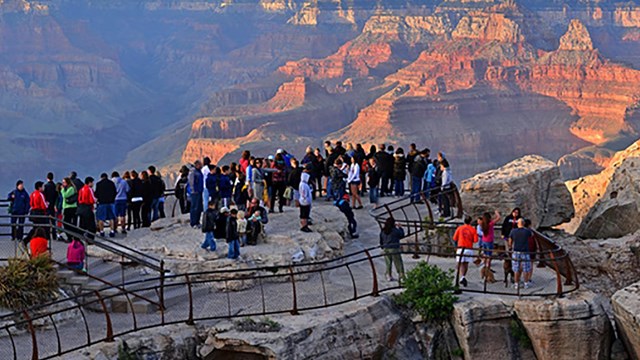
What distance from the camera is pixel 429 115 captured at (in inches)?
6998

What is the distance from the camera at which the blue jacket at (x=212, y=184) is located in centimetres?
2883

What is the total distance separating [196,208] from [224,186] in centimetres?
99

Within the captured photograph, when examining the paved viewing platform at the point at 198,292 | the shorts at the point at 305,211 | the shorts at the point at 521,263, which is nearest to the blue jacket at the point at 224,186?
the paved viewing platform at the point at 198,292

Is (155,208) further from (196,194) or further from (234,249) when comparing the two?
(234,249)

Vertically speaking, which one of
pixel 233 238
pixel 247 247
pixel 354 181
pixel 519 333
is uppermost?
pixel 354 181

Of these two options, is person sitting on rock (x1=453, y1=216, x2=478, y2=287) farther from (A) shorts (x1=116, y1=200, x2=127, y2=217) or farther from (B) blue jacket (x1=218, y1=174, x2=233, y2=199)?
(A) shorts (x1=116, y1=200, x2=127, y2=217)

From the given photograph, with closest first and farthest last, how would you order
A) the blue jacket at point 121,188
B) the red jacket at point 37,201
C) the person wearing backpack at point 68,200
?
the red jacket at point 37,201, the person wearing backpack at point 68,200, the blue jacket at point 121,188

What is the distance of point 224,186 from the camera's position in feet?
96.0

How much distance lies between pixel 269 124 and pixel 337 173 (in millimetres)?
147241

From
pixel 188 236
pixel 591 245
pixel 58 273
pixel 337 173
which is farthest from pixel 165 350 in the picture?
pixel 591 245

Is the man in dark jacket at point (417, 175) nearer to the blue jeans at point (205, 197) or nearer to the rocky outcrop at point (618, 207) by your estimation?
the rocky outcrop at point (618, 207)

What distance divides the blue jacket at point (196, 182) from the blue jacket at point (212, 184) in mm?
150

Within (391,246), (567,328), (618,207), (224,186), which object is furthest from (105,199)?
(618,207)

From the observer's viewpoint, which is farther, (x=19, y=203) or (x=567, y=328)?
(x=19, y=203)
